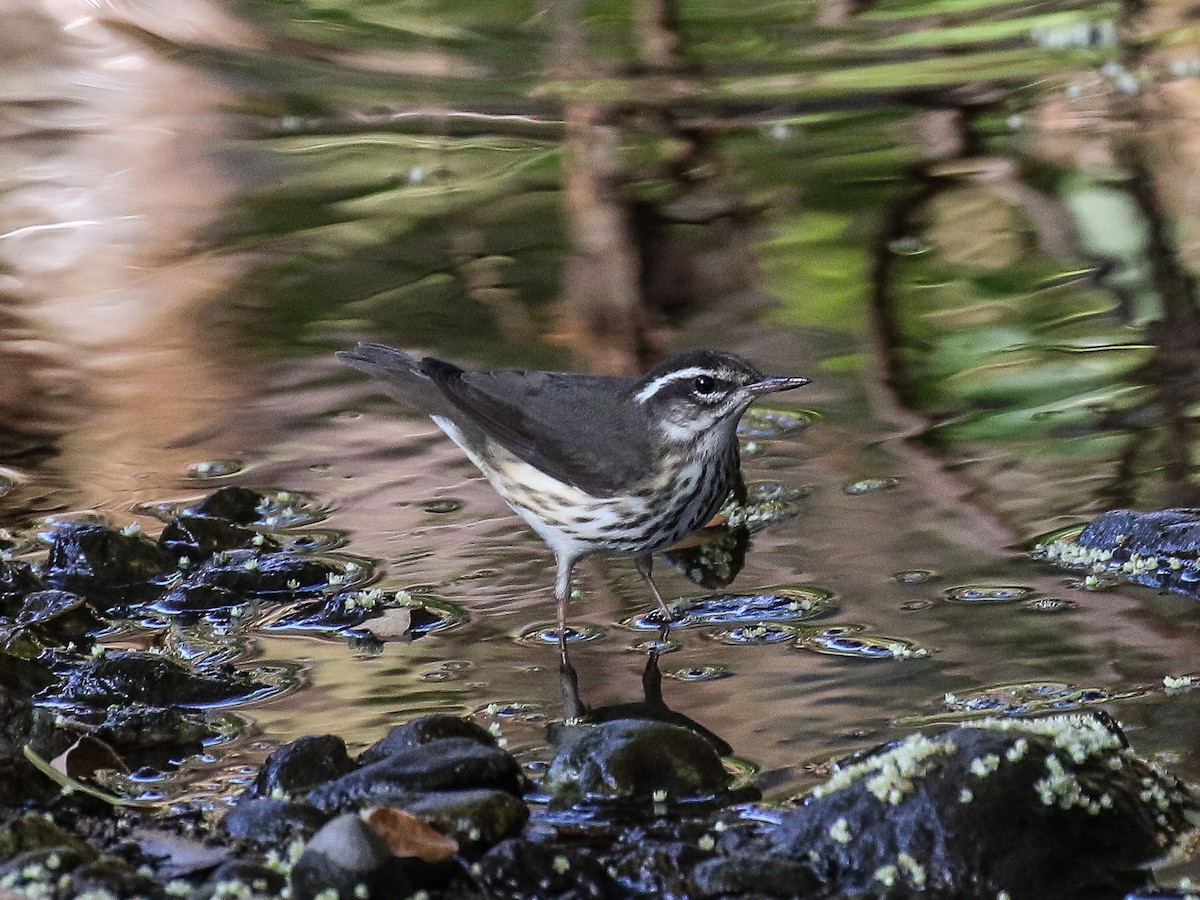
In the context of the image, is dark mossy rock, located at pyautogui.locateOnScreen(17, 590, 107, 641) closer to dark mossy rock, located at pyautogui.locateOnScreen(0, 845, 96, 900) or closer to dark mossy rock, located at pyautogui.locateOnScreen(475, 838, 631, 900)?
dark mossy rock, located at pyautogui.locateOnScreen(0, 845, 96, 900)

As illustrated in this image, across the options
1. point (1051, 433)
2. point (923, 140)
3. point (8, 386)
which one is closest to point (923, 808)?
point (1051, 433)

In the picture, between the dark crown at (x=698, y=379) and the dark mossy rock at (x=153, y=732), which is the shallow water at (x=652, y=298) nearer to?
the dark mossy rock at (x=153, y=732)

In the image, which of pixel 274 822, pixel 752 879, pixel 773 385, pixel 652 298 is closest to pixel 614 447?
pixel 773 385

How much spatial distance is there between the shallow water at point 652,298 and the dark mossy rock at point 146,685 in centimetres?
15

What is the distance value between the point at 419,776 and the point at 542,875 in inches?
19.7

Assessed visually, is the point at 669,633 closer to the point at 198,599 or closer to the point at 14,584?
the point at 198,599

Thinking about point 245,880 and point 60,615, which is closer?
point 245,880

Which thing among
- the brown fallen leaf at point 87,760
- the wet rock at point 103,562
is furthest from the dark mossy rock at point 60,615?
the brown fallen leaf at point 87,760

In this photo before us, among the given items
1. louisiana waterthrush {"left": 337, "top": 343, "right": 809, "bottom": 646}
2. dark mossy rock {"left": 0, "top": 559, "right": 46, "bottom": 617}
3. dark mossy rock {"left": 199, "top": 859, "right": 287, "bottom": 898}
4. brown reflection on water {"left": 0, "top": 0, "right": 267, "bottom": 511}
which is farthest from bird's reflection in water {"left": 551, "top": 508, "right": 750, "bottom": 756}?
brown reflection on water {"left": 0, "top": 0, "right": 267, "bottom": 511}

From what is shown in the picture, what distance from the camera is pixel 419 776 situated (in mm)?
4562

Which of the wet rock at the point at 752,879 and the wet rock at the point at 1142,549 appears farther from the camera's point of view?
the wet rock at the point at 1142,549

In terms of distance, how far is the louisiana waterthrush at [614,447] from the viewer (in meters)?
5.90

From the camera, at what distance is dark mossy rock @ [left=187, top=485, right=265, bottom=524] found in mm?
6645

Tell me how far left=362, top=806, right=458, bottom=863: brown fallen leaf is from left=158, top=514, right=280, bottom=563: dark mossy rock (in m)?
2.24
